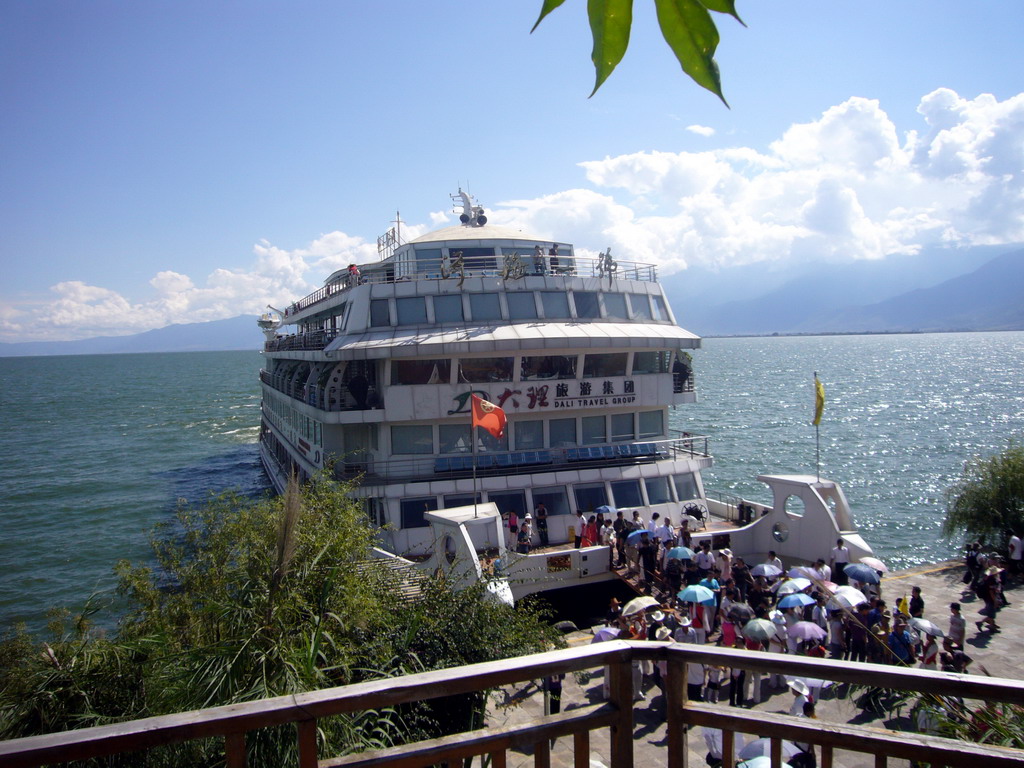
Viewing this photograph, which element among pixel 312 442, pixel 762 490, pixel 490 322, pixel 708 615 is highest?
pixel 490 322

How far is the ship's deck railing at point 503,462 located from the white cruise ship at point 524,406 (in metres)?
0.04

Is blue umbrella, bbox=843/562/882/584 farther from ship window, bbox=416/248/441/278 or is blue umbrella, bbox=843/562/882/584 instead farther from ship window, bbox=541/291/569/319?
ship window, bbox=416/248/441/278

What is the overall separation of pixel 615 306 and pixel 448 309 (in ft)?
17.3

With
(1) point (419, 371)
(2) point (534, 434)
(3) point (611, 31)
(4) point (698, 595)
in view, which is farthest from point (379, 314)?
(3) point (611, 31)

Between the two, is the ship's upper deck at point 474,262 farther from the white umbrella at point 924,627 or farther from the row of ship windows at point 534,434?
the white umbrella at point 924,627

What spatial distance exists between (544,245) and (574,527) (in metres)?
10.7

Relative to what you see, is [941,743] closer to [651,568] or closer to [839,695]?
[839,695]

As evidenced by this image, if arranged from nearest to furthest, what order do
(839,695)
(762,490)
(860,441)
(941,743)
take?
1. (941,743)
2. (839,695)
3. (762,490)
4. (860,441)

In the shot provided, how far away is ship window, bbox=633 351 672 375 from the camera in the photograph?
885 inches

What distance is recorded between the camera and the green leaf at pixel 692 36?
5.35ft

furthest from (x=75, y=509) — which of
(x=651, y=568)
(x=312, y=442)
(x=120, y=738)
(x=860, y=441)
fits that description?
(x=860, y=441)

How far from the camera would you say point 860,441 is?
197ft

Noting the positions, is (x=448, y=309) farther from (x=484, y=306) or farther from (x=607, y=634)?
(x=607, y=634)

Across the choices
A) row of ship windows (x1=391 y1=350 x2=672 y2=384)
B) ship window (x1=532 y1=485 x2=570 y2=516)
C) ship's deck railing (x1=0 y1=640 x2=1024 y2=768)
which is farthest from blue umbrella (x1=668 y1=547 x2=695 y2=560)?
ship's deck railing (x1=0 y1=640 x2=1024 y2=768)
